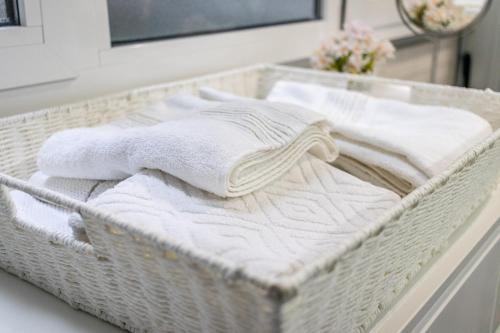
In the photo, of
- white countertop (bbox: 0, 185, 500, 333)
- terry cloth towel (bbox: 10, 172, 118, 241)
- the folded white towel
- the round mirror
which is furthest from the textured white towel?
the round mirror

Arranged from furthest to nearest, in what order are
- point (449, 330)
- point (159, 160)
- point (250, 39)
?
1. point (250, 39)
2. point (449, 330)
3. point (159, 160)

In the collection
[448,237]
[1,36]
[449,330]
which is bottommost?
[449,330]

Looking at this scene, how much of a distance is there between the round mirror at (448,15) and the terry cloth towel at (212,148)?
0.85m

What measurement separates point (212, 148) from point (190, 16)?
2.00 ft

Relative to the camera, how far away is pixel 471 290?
752mm

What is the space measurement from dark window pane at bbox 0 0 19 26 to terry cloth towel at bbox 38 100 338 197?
232mm

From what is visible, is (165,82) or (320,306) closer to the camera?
(320,306)

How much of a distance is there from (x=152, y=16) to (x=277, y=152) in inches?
20.8

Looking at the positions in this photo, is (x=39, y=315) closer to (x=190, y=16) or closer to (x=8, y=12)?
(x=8, y=12)

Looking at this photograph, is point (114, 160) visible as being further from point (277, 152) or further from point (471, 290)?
point (471, 290)

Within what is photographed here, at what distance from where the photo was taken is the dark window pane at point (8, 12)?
0.79 metres

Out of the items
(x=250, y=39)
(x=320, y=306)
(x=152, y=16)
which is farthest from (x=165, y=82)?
(x=320, y=306)

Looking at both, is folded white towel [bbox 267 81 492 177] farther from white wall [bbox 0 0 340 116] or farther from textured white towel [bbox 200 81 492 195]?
white wall [bbox 0 0 340 116]

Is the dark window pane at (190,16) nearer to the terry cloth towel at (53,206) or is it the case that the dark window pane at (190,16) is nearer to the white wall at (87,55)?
the white wall at (87,55)
